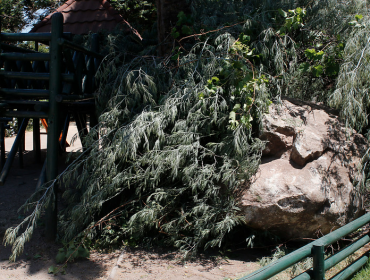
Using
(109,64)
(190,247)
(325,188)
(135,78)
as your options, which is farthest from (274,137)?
(109,64)

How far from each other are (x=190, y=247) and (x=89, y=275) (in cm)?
128

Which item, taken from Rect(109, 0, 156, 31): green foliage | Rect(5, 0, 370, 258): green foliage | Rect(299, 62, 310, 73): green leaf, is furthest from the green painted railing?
Rect(109, 0, 156, 31): green foliage

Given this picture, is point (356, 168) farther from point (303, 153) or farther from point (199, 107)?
point (199, 107)

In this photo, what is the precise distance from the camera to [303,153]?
4555 mm

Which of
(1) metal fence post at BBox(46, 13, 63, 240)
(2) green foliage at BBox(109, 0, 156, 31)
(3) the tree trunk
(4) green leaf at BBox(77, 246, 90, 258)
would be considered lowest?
(4) green leaf at BBox(77, 246, 90, 258)

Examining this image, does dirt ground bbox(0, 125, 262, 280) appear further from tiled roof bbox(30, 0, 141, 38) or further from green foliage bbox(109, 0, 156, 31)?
green foliage bbox(109, 0, 156, 31)

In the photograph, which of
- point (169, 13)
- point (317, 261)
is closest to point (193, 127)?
point (317, 261)

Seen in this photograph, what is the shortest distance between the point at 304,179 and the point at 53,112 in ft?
11.1

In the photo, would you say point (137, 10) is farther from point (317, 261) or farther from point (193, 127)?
point (317, 261)

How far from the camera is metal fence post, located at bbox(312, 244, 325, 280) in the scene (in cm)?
284

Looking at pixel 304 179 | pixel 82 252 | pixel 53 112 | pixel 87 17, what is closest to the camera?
pixel 304 179

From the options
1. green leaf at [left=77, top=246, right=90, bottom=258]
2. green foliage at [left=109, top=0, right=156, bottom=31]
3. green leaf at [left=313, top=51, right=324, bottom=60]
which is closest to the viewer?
green leaf at [left=77, top=246, right=90, bottom=258]

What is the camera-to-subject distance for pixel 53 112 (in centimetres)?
499

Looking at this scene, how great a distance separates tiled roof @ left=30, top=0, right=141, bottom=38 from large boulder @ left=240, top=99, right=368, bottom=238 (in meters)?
5.95
